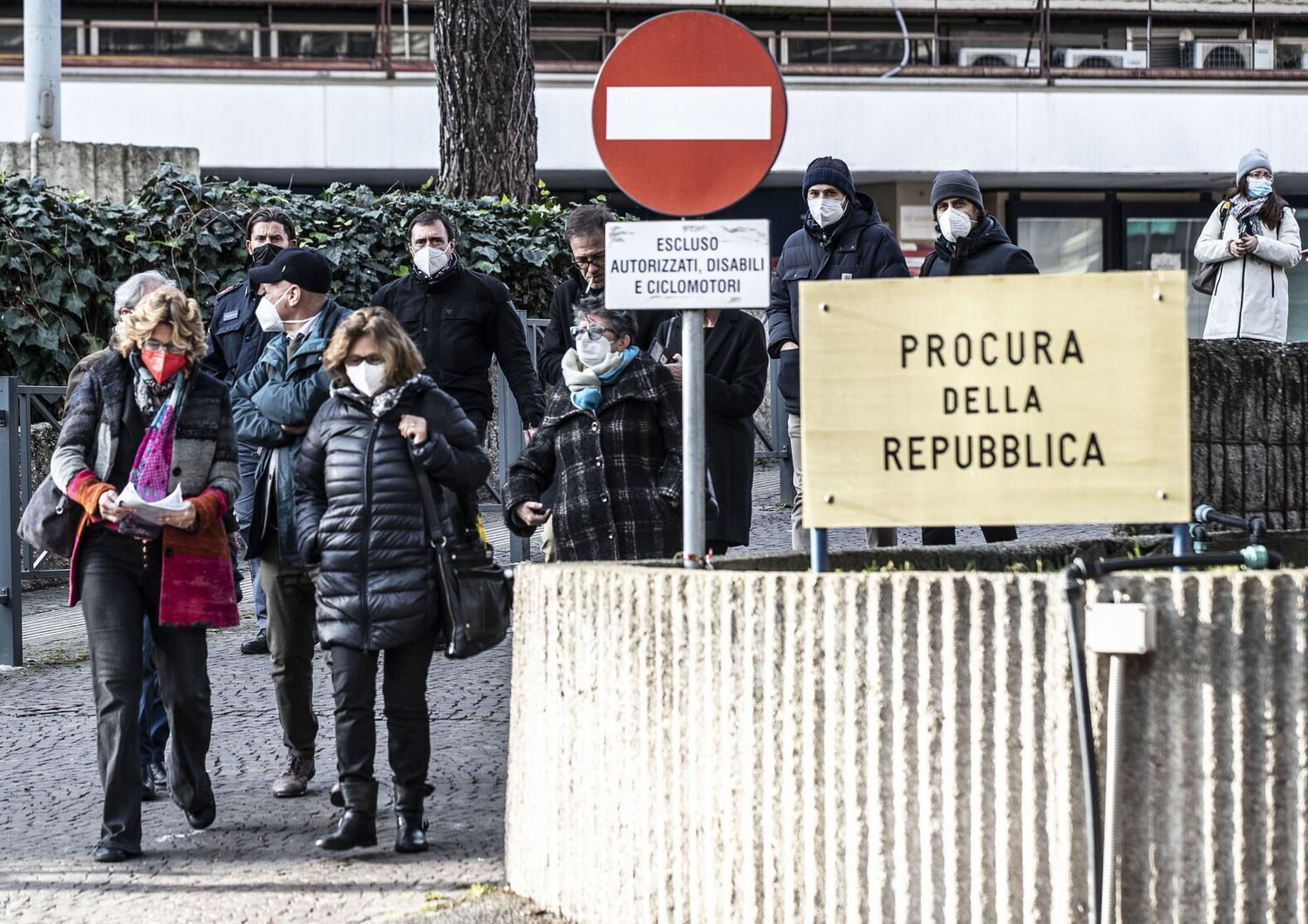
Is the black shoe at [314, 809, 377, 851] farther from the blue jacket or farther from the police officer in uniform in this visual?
the police officer in uniform

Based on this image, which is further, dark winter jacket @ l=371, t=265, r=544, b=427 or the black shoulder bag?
the black shoulder bag

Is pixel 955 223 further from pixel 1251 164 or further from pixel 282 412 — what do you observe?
pixel 1251 164

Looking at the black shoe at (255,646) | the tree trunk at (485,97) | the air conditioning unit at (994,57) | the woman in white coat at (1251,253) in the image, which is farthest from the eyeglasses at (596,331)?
the air conditioning unit at (994,57)

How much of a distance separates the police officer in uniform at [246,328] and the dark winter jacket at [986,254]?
286 centimetres

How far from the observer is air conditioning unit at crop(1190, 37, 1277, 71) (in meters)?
28.9

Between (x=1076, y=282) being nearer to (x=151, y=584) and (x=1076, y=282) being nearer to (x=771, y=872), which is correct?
(x=771, y=872)

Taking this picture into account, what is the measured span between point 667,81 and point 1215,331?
689 centimetres

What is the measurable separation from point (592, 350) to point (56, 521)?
1.83m

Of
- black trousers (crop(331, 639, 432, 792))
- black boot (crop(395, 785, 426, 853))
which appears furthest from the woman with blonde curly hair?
black boot (crop(395, 785, 426, 853))

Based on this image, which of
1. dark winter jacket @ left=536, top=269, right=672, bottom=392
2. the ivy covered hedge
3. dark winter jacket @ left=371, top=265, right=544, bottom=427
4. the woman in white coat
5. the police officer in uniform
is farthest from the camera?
the ivy covered hedge

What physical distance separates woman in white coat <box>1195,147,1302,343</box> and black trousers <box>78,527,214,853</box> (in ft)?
22.9

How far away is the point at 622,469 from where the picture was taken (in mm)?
6520

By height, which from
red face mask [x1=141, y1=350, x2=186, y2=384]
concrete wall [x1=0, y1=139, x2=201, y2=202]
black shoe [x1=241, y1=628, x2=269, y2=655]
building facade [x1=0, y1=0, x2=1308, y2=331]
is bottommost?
black shoe [x1=241, y1=628, x2=269, y2=655]

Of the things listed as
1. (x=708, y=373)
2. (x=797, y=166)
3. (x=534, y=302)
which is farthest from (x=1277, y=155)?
(x=708, y=373)
